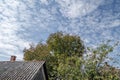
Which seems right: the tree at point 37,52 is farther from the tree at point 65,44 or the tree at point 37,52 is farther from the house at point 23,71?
the house at point 23,71

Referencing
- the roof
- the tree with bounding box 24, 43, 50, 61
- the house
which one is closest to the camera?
the roof

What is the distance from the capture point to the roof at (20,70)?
20.8 meters

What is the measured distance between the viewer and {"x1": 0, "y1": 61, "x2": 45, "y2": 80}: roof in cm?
2084

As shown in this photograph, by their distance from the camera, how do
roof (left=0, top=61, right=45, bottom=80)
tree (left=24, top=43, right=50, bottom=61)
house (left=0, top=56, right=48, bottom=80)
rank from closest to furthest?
roof (left=0, top=61, right=45, bottom=80) → house (left=0, top=56, right=48, bottom=80) → tree (left=24, top=43, right=50, bottom=61)

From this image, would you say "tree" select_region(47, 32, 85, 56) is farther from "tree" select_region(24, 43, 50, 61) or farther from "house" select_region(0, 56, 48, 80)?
"house" select_region(0, 56, 48, 80)

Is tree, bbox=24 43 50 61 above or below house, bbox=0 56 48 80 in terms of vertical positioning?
above

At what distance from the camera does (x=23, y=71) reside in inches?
878

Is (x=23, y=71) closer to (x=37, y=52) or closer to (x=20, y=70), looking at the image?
(x=20, y=70)

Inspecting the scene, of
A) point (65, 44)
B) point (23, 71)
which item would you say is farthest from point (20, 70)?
point (65, 44)

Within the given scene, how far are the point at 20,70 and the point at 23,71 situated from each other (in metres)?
0.63

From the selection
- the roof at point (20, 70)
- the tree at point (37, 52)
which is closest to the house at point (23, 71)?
the roof at point (20, 70)

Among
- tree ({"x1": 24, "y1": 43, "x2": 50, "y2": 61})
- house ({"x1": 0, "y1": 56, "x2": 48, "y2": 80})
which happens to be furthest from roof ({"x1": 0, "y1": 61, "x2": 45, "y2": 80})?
tree ({"x1": 24, "y1": 43, "x2": 50, "y2": 61})

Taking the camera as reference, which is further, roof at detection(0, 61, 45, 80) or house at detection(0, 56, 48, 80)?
house at detection(0, 56, 48, 80)

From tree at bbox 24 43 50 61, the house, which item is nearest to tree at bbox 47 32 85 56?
tree at bbox 24 43 50 61
